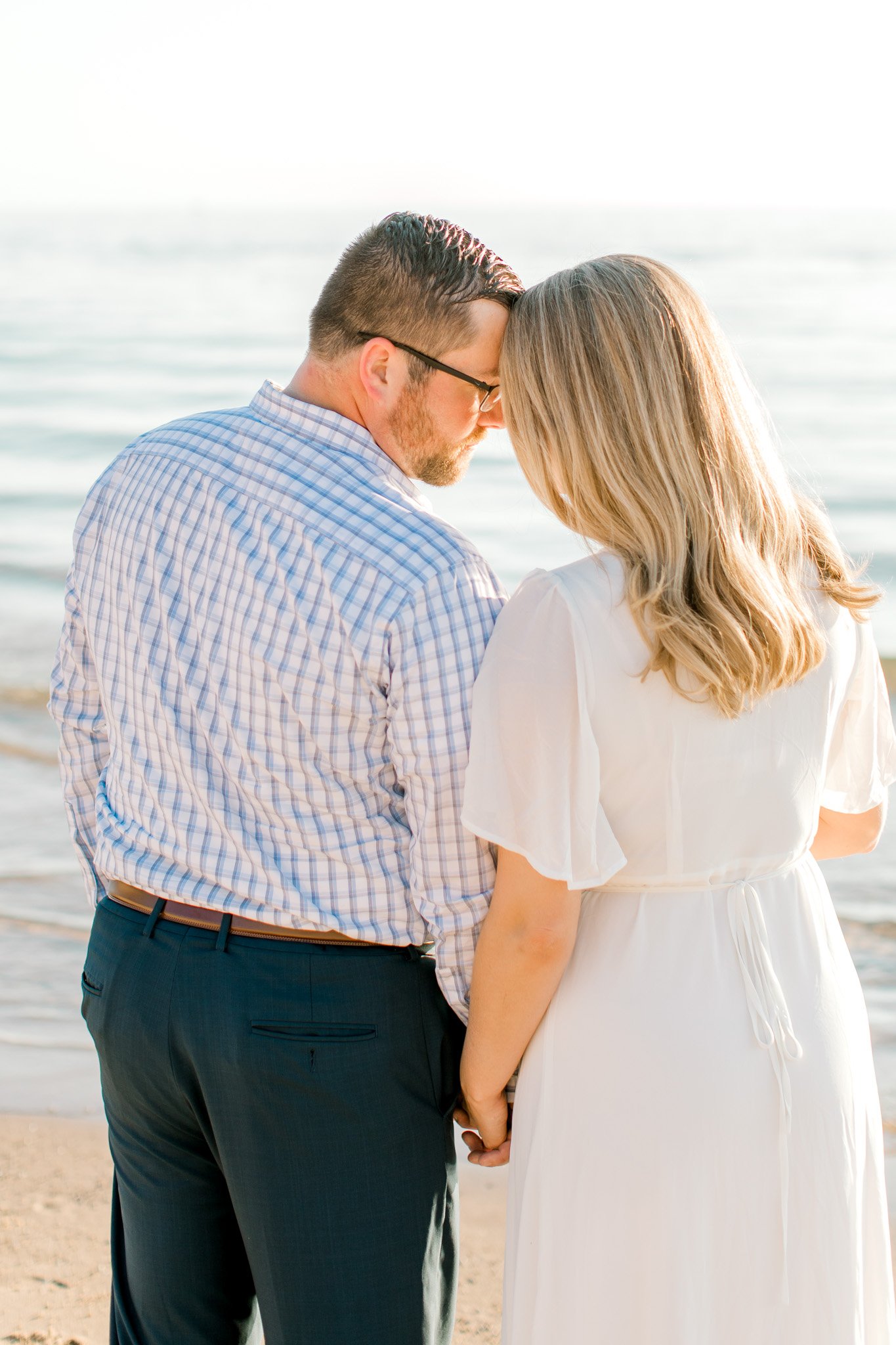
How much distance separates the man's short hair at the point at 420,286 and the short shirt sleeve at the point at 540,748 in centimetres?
53

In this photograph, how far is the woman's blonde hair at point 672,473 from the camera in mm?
1755

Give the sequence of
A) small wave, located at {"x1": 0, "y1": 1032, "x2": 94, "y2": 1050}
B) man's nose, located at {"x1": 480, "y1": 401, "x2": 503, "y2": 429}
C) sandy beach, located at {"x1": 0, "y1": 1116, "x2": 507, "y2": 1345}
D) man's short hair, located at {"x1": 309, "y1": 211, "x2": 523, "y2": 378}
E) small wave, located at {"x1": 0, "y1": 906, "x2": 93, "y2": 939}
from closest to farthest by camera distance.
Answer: man's short hair, located at {"x1": 309, "y1": 211, "x2": 523, "y2": 378} → man's nose, located at {"x1": 480, "y1": 401, "x2": 503, "y2": 429} → sandy beach, located at {"x1": 0, "y1": 1116, "x2": 507, "y2": 1345} → small wave, located at {"x1": 0, "y1": 1032, "x2": 94, "y2": 1050} → small wave, located at {"x1": 0, "y1": 906, "x2": 93, "y2": 939}

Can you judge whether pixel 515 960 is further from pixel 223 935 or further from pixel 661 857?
pixel 223 935

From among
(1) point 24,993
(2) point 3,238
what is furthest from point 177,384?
(2) point 3,238

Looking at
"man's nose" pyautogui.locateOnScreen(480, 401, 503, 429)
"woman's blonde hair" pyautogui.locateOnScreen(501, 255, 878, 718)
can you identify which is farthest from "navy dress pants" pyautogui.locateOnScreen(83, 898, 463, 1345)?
"man's nose" pyautogui.locateOnScreen(480, 401, 503, 429)

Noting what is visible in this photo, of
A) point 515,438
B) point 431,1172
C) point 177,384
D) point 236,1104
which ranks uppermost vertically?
point 515,438

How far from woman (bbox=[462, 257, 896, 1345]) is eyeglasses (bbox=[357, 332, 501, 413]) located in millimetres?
187

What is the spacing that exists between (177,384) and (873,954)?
61.6ft

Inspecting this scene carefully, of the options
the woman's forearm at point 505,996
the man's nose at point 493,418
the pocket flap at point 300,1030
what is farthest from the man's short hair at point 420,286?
the pocket flap at point 300,1030

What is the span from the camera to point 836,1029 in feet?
6.37

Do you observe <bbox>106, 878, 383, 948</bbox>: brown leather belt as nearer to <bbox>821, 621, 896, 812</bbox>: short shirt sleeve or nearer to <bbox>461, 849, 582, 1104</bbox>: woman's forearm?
<bbox>461, 849, 582, 1104</bbox>: woman's forearm

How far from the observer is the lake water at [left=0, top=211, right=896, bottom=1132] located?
15.9 ft

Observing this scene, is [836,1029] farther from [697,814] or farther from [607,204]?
[607,204]

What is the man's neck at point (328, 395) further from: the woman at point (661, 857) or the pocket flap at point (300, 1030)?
the pocket flap at point (300, 1030)
